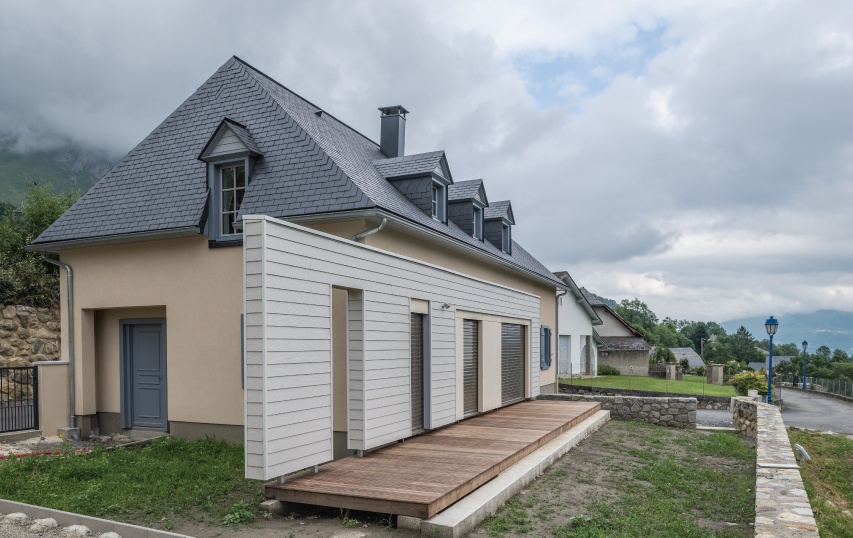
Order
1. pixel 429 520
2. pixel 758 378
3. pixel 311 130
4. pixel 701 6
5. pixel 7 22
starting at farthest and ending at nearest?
1. pixel 7 22
2. pixel 758 378
3. pixel 311 130
4. pixel 701 6
5. pixel 429 520

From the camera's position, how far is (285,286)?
6.84 metres

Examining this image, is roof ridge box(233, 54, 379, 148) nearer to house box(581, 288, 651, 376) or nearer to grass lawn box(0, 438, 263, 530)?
grass lawn box(0, 438, 263, 530)

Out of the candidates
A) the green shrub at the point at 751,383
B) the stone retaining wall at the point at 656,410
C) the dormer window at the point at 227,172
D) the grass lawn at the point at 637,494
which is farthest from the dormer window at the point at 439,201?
the green shrub at the point at 751,383

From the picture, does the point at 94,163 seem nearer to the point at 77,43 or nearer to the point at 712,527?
the point at 77,43

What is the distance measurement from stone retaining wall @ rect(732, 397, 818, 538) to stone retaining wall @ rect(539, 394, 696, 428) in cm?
284

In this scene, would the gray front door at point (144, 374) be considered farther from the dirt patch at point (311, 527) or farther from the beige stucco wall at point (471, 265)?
the dirt patch at point (311, 527)

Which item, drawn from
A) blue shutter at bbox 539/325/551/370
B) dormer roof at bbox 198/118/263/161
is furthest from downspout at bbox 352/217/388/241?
blue shutter at bbox 539/325/551/370

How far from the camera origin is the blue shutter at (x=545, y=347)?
21.6 metres

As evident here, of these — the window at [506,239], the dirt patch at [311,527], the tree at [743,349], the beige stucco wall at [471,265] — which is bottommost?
A: the tree at [743,349]

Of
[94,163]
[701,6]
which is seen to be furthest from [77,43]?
[701,6]

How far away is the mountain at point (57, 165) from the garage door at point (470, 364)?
7107 cm

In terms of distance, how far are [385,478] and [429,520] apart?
1134 mm

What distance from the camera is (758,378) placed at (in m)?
29.2

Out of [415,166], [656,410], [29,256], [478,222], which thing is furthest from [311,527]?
[29,256]
